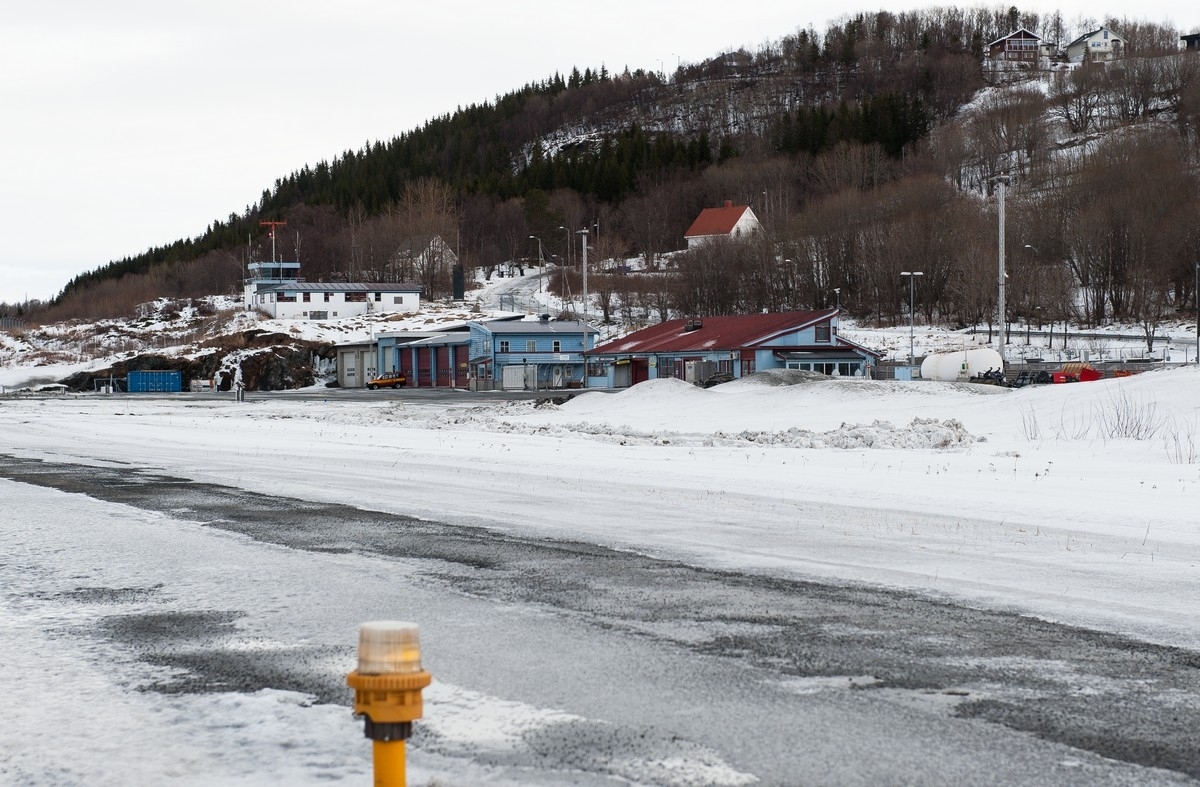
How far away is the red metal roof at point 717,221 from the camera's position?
5707 inches

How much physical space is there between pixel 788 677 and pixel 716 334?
6753 centimetres

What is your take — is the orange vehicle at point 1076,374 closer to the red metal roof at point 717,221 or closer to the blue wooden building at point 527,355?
the blue wooden building at point 527,355

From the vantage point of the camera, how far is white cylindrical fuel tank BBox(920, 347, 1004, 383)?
6412cm

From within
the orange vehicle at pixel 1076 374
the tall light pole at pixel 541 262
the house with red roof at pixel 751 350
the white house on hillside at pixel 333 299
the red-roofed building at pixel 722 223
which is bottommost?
the orange vehicle at pixel 1076 374

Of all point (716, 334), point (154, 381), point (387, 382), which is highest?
point (716, 334)

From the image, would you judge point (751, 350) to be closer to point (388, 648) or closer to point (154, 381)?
point (154, 381)

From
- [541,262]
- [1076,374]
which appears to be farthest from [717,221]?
[1076,374]

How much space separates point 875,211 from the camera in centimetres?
12062

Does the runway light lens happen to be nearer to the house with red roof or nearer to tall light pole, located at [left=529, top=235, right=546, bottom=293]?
the house with red roof

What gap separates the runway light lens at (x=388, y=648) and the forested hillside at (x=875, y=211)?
73095 millimetres

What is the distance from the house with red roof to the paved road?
5766 centimetres

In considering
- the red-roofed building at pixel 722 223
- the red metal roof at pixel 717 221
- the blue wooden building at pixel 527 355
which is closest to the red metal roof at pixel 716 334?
the blue wooden building at pixel 527 355

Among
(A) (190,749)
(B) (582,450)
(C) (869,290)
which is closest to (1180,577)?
(A) (190,749)

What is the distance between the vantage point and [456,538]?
12.2 metres
